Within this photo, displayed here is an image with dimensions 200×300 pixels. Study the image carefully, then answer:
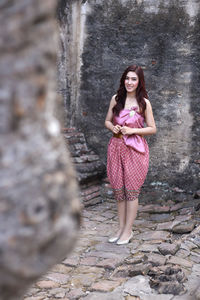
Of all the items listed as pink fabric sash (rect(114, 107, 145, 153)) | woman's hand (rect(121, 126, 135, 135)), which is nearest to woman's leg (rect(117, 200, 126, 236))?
pink fabric sash (rect(114, 107, 145, 153))

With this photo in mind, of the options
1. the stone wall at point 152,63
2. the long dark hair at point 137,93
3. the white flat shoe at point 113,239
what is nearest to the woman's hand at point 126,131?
the long dark hair at point 137,93

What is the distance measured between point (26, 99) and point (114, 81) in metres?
5.95

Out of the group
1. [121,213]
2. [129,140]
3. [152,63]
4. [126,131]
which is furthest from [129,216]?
[152,63]

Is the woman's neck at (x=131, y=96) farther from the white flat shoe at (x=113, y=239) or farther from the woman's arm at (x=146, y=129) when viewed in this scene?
the white flat shoe at (x=113, y=239)

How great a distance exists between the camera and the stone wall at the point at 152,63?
660 cm

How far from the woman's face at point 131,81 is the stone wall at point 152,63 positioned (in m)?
1.96

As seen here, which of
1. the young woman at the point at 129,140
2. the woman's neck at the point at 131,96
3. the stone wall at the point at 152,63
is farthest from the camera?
the stone wall at the point at 152,63

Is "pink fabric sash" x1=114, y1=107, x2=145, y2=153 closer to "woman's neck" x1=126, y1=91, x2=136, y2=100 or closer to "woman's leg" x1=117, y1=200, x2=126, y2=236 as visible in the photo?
"woman's neck" x1=126, y1=91, x2=136, y2=100

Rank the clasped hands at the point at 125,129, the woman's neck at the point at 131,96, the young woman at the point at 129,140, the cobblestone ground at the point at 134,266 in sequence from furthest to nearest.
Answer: the woman's neck at the point at 131,96, the young woman at the point at 129,140, the clasped hands at the point at 125,129, the cobblestone ground at the point at 134,266

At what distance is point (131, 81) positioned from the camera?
480cm

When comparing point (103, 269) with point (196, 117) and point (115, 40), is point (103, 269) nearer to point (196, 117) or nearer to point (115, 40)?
point (196, 117)

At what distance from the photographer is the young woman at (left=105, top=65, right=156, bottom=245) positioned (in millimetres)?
4792

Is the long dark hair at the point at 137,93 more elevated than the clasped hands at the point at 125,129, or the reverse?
the long dark hair at the point at 137,93

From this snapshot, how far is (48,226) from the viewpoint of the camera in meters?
1.08
